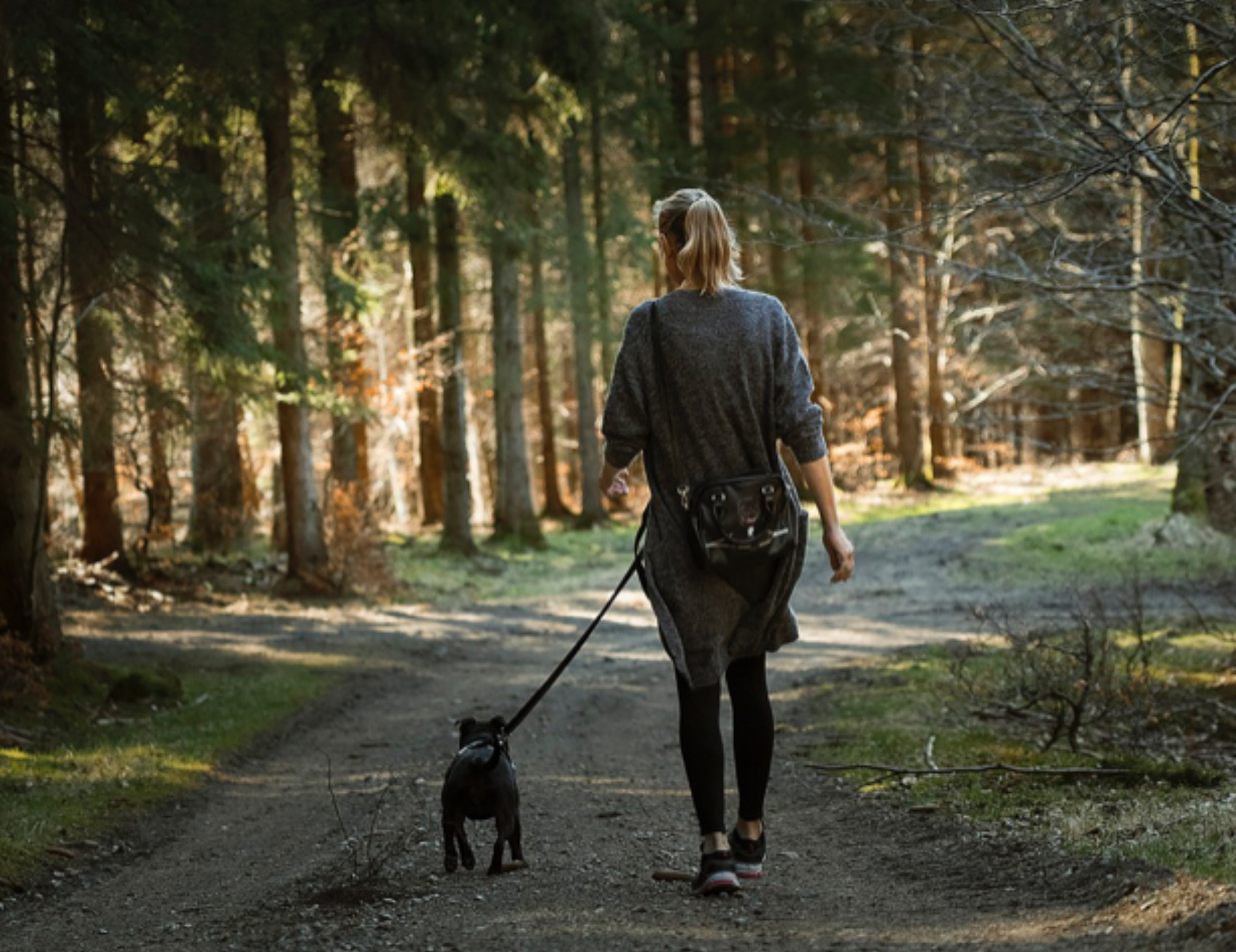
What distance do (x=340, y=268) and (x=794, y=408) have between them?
17.6m

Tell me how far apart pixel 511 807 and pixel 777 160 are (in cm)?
2756

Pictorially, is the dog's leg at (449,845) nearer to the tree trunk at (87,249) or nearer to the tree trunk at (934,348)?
the tree trunk at (87,249)

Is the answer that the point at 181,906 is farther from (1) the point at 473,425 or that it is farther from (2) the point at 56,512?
(1) the point at 473,425

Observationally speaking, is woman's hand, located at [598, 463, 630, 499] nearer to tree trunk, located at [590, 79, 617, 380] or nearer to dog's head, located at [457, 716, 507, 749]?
dog's head, located at [457, 716, 507, 749]

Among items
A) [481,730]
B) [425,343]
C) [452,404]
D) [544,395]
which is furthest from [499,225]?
[481,730]

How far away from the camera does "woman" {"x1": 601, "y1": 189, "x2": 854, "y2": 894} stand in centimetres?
469

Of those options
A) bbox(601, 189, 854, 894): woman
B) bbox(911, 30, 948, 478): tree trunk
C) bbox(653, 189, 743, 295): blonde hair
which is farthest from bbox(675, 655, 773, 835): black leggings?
bbox(911, 30, 948, 478): tree trunk

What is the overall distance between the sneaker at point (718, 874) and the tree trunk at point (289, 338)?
482 inches

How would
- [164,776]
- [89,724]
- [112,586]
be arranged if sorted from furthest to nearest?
1. [112,586]
2. [89,724]
3. [164,776]

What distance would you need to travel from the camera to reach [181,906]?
562 centimetres

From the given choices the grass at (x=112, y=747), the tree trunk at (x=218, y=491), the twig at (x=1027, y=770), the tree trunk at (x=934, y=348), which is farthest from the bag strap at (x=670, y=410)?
the tree trunk at (x=934, y=348)

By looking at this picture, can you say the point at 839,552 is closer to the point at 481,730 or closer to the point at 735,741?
the point at 735,741

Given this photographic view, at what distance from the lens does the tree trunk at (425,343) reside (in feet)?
73.7

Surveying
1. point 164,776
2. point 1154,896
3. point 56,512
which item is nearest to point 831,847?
point 1154,896
